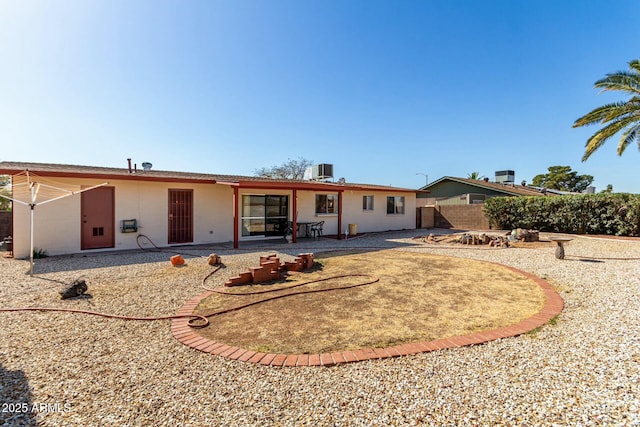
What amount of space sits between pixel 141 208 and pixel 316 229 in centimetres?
713

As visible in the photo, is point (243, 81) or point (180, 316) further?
point (243, 81)

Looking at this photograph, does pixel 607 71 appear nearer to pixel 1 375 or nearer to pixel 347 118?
pixel 347 118

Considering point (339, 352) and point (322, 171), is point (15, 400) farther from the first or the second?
point (322, 171)

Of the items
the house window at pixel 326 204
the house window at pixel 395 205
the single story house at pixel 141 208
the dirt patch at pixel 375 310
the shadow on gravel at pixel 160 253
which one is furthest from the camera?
the house window at pixel 395 205

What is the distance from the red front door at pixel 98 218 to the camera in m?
9.11

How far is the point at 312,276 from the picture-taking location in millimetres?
6336

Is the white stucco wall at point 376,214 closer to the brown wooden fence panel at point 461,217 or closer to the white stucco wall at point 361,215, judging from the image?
the white stucco wall at point 361,215

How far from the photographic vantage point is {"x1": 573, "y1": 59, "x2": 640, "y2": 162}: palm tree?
33.4 feet

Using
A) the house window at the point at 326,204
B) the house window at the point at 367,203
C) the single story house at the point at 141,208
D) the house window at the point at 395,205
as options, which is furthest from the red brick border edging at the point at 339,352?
the house window at the point at 395,205

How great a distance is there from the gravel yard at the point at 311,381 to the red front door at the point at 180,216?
A: 22.0ft

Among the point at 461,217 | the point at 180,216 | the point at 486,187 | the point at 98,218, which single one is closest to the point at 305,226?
the point at 180,216

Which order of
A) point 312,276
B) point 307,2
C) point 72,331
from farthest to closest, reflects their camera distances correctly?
point 307,2, point 312,276, point 72,331

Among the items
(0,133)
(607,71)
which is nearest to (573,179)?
(607,71)

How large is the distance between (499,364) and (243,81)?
44.1ft
